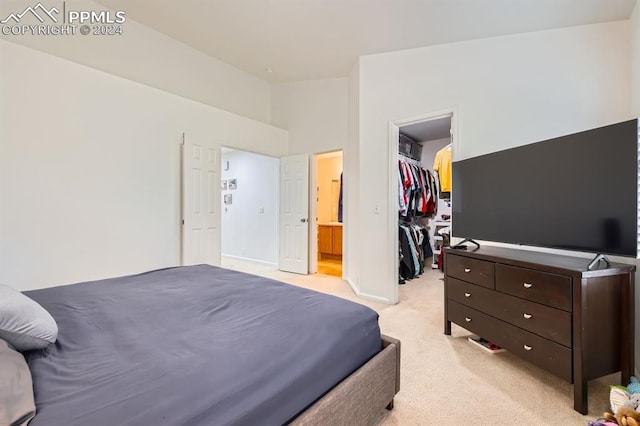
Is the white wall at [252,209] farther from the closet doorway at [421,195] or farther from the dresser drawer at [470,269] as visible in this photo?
the dresser drawer at [470,269]

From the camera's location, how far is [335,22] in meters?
3.03

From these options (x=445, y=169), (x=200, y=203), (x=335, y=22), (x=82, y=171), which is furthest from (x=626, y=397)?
(x=82, y=171)

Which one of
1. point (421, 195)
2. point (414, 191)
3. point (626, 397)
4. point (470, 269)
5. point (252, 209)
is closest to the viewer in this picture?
point (626, 397)

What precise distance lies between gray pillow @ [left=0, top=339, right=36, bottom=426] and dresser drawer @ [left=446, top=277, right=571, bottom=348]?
2.25 m

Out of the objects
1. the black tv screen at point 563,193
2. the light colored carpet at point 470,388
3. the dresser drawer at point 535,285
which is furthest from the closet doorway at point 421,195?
the dresser drawer at point 535,285

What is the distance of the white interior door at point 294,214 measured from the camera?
4.87 metres

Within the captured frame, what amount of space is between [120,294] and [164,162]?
228 cm

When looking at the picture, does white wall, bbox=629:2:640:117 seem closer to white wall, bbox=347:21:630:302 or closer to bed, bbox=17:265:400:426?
white wall, bbox=347:21:630:302

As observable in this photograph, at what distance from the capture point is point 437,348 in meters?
2.31

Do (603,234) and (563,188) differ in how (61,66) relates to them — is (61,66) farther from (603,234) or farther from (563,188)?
(603,234)

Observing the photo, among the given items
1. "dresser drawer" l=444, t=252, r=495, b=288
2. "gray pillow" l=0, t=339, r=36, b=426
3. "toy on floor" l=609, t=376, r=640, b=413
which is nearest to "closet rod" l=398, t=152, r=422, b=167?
"dresser drawer" l=444, t=252, r=495, b=288

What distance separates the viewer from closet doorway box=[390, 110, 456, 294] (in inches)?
147

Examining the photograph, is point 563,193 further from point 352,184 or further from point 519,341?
point 352,184

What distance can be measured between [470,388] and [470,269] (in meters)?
0.84
